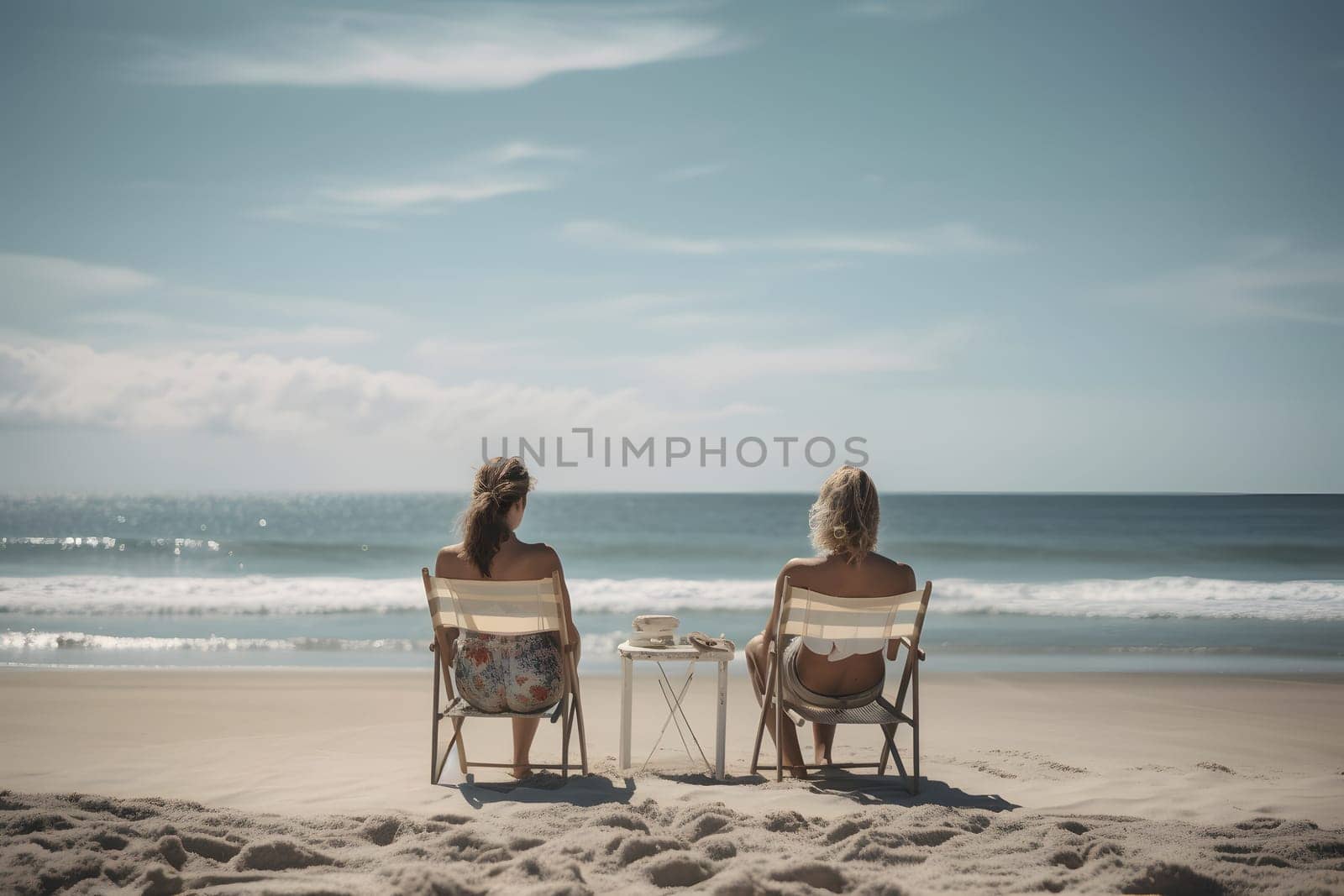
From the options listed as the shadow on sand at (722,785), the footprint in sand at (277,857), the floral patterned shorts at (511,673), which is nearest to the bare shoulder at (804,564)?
the shadow on sand at (722,785)

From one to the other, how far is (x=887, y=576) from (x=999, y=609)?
30.8 feet

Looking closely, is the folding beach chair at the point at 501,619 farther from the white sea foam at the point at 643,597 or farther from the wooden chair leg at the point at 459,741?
the white sea foam at the point at 643,597

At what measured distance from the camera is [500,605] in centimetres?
398

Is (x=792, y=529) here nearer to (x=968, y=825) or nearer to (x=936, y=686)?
(x=936, y=686)

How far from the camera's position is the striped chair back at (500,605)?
3.92 m

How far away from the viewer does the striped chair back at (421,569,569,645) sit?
3918 mm

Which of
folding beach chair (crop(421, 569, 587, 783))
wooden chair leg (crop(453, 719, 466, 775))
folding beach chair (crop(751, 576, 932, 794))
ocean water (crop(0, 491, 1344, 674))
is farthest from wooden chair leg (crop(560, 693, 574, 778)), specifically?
ocean water (crop(0, 491, 1344, 674))

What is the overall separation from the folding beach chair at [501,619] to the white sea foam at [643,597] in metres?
8.17

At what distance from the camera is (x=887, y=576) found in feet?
13.4

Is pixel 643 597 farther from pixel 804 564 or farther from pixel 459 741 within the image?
pixel 804 564

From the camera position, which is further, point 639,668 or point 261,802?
Answer: point 639,668

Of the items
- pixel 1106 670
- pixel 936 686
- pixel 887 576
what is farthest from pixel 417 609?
pixel 887 576

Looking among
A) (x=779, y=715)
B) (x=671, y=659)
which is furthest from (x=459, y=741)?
(x=779, y=715)

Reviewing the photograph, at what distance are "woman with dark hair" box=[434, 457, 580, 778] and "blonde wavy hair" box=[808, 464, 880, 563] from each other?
1.17 metres
